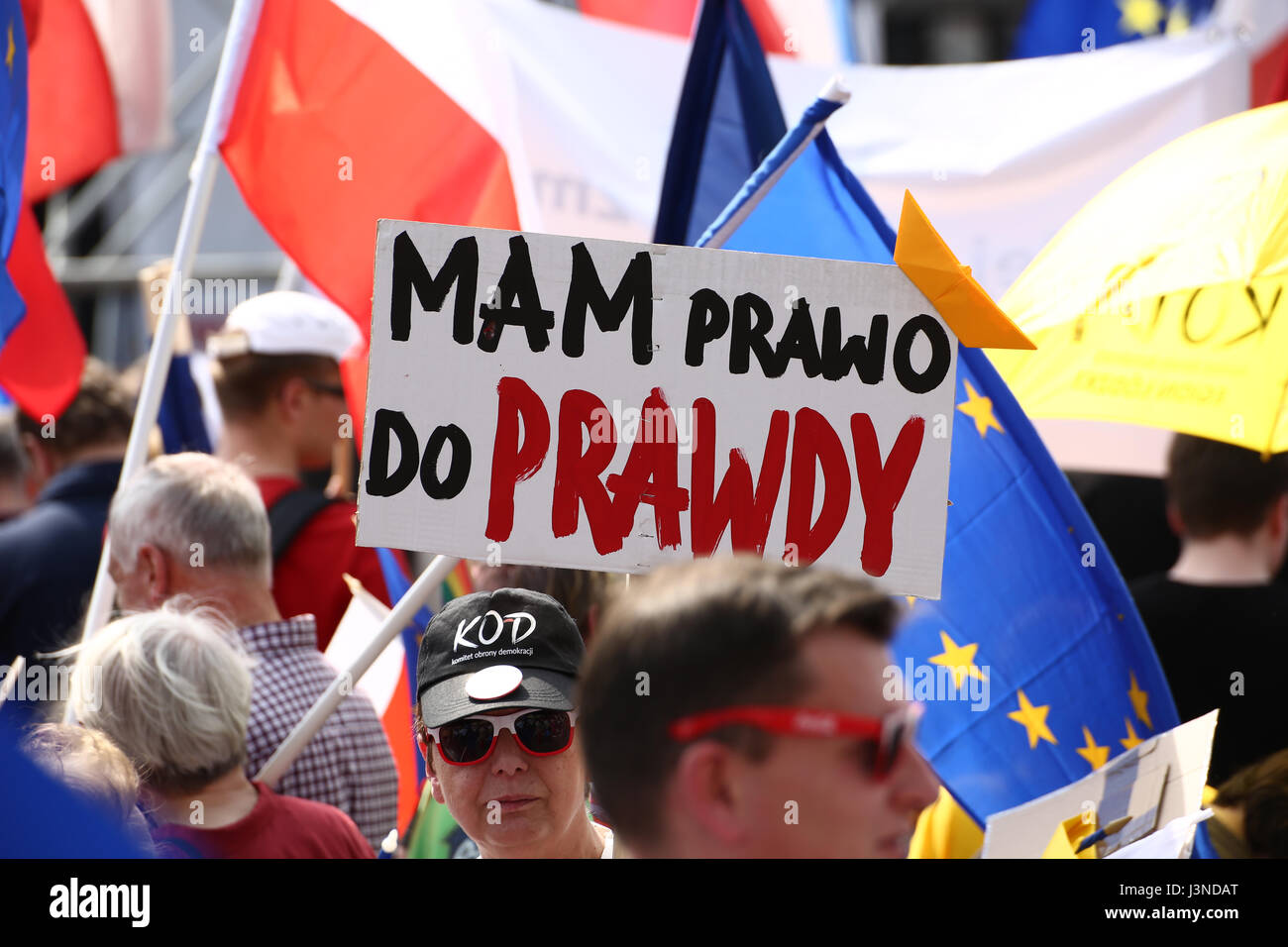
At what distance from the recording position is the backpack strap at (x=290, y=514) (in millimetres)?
3543

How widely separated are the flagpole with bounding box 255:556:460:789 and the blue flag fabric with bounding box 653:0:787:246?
110 cm

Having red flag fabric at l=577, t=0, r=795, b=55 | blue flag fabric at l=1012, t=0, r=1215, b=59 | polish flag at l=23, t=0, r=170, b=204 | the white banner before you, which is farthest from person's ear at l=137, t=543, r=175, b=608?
blue flag fabric at l=1012, t=0, r=1215, b=59

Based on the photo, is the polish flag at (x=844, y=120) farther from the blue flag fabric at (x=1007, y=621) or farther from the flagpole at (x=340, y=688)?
the flagpole at (x=340, y=688)

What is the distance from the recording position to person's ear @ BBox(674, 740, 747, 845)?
1.38 meters

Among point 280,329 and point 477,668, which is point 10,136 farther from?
point 477,668

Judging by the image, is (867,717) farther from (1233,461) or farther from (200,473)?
(1233,461)

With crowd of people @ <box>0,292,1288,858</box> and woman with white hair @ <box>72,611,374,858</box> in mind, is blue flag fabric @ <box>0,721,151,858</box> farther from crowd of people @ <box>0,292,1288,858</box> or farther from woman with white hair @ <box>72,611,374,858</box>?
woman with white hair @ <box>72,611,374,858</box>

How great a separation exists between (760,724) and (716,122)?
238 cm

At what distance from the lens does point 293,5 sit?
3.94m

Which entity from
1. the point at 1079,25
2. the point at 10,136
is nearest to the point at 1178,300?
the point at 10,136

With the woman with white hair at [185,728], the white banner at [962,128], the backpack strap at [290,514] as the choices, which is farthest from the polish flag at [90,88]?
the woman with white hair at [185,728]
